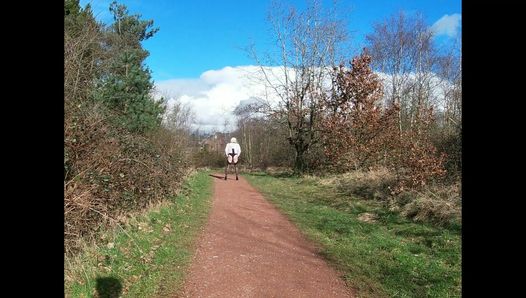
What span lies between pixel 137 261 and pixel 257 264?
186cm

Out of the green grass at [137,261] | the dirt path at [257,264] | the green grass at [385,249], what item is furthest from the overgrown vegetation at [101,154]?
the green grass at [385,249]

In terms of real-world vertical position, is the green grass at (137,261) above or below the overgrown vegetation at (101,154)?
Result: below

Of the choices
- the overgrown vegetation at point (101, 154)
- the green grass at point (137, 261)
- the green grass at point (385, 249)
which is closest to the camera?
the green grass at point (137, 261)

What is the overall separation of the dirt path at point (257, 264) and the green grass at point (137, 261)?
0.31 meters

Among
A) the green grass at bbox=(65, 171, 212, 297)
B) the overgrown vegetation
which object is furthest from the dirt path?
the overgrown vegetation

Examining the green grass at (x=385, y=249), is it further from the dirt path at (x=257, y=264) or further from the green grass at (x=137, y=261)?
the green grass at (x=137, y=261)

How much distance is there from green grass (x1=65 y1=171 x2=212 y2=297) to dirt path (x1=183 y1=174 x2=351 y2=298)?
0.31 meters

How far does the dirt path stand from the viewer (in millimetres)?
5371

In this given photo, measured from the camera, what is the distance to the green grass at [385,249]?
5.63 meters

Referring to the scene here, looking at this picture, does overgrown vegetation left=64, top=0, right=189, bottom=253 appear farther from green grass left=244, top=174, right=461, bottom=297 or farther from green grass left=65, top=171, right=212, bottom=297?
green grass left=244, top=174, right=461, bottom=297
